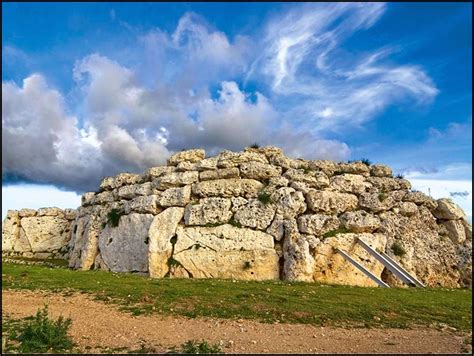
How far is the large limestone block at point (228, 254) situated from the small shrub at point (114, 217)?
6.54 meters

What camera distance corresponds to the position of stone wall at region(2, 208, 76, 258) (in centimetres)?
3775

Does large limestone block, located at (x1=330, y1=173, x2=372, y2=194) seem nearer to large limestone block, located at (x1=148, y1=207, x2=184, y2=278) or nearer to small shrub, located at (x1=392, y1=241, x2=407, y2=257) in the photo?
small shrub, located at (x1=392, y1=241, x2=407, y2=257)

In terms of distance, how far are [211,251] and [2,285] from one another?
11069 mm

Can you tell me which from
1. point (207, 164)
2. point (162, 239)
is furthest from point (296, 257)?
point (207, 164)

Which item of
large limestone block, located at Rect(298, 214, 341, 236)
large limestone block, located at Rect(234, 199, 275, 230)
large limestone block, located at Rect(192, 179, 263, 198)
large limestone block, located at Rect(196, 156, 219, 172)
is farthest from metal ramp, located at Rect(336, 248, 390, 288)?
large limestone block, located at Rect(196, 156, 219, 172)

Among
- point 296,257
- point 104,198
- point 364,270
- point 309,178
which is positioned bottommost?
point 364,270

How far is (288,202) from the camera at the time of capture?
26188 mm

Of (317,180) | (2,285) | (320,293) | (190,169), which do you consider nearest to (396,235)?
(317,180)

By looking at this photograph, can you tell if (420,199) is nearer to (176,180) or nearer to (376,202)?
(376,202)

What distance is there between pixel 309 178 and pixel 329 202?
2.33 metres

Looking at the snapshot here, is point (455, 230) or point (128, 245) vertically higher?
point (455, 230)

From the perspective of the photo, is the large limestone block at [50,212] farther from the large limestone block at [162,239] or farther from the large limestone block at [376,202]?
the large limestone block at [376,202]

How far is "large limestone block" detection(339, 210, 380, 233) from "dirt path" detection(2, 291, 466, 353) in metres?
13.3

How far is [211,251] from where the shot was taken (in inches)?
983
